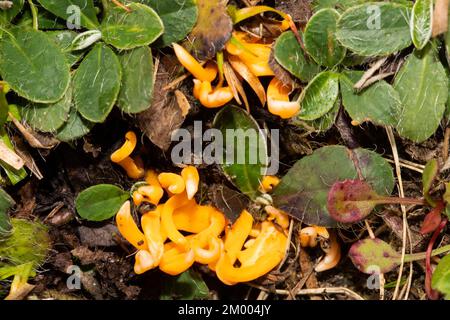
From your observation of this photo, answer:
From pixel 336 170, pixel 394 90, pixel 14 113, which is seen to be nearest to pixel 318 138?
pixel 336 170

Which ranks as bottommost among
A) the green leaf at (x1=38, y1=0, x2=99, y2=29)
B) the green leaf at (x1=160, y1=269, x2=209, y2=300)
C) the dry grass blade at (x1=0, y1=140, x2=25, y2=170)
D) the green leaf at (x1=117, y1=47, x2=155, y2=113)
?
the green leaf at (x1=160, y1=269, x2=209, y2=300)

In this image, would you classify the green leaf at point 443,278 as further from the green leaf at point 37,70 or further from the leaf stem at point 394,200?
the green leaf at point 37,70

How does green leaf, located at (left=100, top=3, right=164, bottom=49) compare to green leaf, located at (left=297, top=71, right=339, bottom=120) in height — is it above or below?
above

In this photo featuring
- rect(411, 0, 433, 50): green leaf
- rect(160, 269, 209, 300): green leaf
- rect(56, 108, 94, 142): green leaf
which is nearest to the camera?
rect(411, 0, 433, 50): green leaf

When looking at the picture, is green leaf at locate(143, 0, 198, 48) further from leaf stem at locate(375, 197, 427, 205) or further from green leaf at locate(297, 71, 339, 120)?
leaf stem at locate(375, 197, 427, 205)

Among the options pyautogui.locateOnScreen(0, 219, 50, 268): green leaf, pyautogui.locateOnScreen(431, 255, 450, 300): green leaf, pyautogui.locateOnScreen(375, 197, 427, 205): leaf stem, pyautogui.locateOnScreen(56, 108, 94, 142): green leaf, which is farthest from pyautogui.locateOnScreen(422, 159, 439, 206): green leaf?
pyautogui.locateOnScreen(0, 219, 50, 268): green leaf

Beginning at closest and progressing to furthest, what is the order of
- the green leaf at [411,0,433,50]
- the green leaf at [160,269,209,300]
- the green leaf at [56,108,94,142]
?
the green leaf at [411,0,433,50] < the green leaf at [56,108,94,142] < the green leaf at [160,269,209,300]

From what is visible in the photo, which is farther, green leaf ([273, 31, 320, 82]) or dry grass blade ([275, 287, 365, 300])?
dry grass blade ([275, 287, 365, 300])
